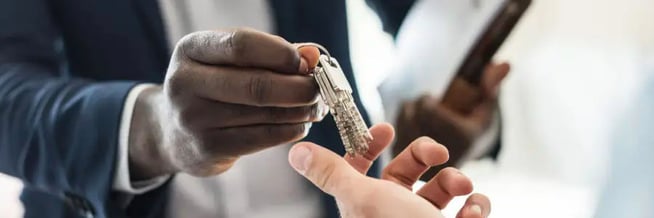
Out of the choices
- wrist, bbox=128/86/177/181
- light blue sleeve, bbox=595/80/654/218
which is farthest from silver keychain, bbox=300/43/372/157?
light blue sleeve, bbox=595/80/654/218

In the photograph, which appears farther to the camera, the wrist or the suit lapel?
the suit lapel

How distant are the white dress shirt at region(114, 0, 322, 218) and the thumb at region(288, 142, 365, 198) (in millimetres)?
204

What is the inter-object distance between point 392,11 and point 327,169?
0.32 meters

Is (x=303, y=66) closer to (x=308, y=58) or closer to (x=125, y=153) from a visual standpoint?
(x=308, y=58)

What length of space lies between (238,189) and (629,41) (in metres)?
0.47

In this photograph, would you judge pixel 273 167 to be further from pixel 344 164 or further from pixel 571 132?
pixel 571 132

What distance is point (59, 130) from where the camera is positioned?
1.65 feet

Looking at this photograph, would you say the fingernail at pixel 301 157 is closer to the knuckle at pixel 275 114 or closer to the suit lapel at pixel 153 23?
the knuckle at pixel 275 114

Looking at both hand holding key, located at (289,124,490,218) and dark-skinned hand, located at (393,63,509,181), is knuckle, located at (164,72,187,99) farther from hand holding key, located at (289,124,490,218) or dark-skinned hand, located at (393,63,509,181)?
dark-skinned hand, located at (393,63,509,181)

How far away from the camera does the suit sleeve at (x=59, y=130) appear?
0.49m

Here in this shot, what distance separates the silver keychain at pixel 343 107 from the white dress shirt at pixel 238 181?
0.73ft

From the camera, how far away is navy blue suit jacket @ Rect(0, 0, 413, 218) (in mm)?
501

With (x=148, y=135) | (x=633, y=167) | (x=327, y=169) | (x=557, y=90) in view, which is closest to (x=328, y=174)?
(x=327, y=169)

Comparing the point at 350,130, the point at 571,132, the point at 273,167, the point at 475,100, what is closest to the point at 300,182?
the point at 273,167
